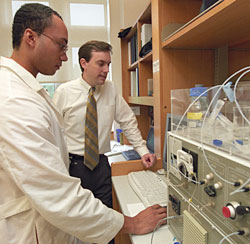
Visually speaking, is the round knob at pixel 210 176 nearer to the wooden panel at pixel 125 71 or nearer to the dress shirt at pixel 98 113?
the dress shirt at pixel 98 113

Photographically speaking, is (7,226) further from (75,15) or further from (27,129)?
(75,15)

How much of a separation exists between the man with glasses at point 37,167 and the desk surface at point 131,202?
3 centimetres

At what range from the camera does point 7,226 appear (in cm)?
72

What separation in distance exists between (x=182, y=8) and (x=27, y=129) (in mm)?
1185

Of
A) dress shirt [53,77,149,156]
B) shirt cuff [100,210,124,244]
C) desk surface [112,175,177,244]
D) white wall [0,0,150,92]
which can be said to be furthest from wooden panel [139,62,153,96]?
shirt cuff [100,210,124,244]

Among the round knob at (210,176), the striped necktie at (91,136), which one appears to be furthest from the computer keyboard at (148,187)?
the round knob at (210,176)

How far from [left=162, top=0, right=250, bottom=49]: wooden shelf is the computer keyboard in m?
0.76

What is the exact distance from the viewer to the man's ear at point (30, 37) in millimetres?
783

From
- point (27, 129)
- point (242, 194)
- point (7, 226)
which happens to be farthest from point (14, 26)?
point (242, 194)

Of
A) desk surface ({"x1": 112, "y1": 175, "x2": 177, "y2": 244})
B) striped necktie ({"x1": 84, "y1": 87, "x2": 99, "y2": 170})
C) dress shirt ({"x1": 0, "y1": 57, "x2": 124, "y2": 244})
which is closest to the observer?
dress shirt ({"x1": 0, "y1": 57, "x2": 124, "y2": 244})

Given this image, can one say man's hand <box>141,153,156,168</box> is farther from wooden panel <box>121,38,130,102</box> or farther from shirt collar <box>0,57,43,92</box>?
wooden panel <box>121,38,130,102</box>

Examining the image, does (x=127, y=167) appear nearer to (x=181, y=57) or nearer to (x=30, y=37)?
(x=181, y=57)

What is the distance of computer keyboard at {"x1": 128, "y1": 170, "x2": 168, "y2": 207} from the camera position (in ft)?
3.16

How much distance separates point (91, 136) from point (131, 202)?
0.63 m
